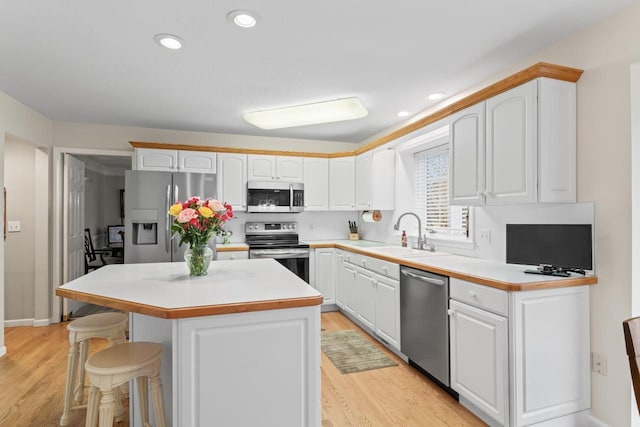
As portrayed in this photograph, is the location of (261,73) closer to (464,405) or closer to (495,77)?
(495,77)

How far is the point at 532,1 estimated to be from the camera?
188cm

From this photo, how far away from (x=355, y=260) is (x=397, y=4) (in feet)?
8.77

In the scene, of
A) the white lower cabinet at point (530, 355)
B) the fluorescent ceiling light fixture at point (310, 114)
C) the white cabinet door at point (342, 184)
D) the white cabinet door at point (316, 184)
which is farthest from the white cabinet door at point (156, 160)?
the white lower cabinet at point (530, 355)

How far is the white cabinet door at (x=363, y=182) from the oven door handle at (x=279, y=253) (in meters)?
0.99

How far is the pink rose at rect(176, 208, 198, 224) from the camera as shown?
197 centimetres

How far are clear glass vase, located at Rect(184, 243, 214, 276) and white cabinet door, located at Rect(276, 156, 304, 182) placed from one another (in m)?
2.70

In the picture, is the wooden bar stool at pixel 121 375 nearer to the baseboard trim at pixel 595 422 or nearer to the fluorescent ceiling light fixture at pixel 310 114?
the baseboard trim at pixel 595 422

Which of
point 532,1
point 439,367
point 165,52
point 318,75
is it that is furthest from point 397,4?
point 439,367

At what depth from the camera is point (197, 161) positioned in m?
4.39

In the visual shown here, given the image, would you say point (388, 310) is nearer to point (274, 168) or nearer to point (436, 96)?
point (436, 96)

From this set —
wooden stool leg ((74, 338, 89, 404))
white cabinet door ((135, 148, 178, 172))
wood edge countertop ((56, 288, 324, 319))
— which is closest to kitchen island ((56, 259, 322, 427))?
wood edge countertop ((56, 288, 324, 319))

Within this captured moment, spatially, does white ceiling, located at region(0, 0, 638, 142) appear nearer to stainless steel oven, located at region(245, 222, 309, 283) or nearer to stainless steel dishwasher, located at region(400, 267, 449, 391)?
stainless steel dishwasher, located at region(400, 267, 449, 391)

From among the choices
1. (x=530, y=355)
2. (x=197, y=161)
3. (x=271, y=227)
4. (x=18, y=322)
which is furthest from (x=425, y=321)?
(x=18, y=322)

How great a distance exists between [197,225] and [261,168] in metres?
2.74
